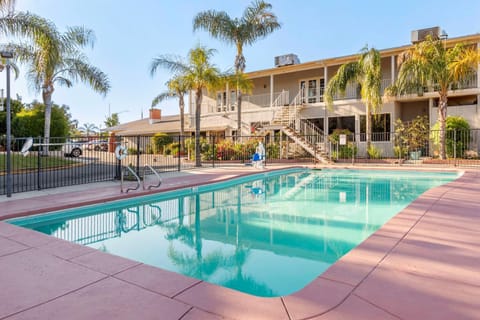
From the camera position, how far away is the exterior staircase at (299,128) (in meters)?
19.7

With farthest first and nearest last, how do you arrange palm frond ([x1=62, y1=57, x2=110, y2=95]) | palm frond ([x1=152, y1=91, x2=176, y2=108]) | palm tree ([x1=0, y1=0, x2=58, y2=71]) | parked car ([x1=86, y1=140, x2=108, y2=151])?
palm frond ([x1=152, y1=91, x2=176, y2=108])
palm frond ([x1=62, y1=57, x2=110, y2=95])
palm tree ([x1=0, y1=0, x2=58, y2=71])
parked car ([x1=86, y1=140, x2=108, y2=151])

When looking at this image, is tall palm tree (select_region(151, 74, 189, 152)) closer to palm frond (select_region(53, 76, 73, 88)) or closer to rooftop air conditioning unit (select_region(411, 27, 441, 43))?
palm frond (select_region(53, 76, 73, 88))

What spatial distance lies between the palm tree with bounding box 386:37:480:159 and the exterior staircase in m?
5.68

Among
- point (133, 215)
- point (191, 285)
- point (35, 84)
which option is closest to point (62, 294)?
point (191, 285)

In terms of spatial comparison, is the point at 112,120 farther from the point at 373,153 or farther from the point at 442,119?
the point at 442,119

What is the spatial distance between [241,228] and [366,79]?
45.3ft

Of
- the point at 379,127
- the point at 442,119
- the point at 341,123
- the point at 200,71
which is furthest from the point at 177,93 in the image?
the point at 442,119

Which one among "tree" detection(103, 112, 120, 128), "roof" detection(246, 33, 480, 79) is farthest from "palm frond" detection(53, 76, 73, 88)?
"tree" detection(103, 112, 120, 128)

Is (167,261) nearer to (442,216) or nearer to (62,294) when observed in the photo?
(62,294)

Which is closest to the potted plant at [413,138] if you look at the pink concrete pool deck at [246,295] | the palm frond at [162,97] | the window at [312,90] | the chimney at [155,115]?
the window at [312,90]

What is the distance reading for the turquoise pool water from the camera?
4.32 m

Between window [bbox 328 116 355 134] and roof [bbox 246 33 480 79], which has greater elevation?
roof [bbox 246 33 480 79]

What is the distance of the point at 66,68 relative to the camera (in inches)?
681

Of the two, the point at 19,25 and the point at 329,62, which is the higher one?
the point at 329,62
